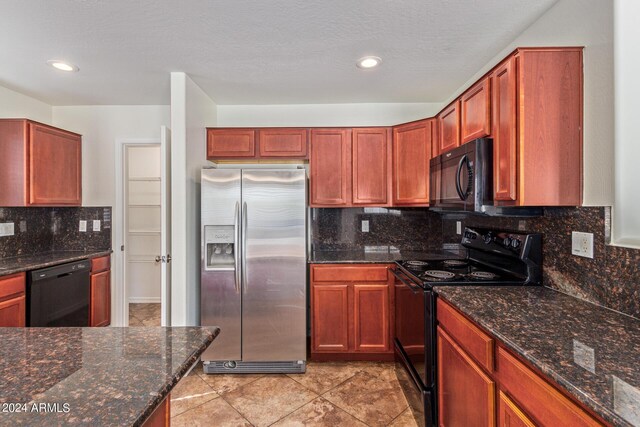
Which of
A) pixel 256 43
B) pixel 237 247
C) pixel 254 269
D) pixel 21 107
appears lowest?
pixel 254 269

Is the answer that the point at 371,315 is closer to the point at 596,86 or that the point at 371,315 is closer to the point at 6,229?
the point at 596,86

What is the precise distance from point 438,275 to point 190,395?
198 centimetres

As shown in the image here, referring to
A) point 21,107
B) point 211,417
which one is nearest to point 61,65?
point 21,107

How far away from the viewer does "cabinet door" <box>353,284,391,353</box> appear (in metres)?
2.51

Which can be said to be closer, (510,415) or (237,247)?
(510,415)

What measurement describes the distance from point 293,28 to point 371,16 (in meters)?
0.47

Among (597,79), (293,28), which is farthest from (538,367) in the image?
(293,28)

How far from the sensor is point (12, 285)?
2.14 meters

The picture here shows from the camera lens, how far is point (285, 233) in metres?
2.42

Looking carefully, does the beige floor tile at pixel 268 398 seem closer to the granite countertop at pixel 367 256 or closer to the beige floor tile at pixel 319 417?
the beige floor tile at pixel 319 417

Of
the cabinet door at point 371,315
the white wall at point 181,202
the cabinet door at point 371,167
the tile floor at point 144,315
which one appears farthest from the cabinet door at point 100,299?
the cabinet door at point 371,167

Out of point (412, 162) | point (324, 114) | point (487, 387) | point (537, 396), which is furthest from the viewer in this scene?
point (324, 114)

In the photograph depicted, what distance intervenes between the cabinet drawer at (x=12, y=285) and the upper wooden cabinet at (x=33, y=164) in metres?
0.75

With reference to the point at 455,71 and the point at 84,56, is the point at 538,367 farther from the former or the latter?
the point at 84,56
